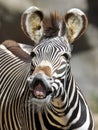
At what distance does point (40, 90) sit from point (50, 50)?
0.43 metres

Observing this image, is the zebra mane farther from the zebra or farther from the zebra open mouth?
the zebra open mouth

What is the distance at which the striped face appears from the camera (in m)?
5.40

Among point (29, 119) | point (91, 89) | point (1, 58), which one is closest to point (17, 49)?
point (1, 58)

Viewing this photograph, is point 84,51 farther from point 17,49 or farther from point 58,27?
point 58,27

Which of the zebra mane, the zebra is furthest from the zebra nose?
the zebra mane

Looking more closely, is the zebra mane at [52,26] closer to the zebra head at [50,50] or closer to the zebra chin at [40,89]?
the zebra head at [50,50]

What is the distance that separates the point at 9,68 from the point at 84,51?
5.50 metres

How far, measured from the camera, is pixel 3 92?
6969 mm

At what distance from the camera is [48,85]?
17.7ft

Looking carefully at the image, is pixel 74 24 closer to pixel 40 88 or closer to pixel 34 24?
pixel 34 24

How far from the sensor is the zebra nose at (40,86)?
17.6 ft

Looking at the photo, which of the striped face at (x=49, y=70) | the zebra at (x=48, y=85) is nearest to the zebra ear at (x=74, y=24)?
the zebra at (x=48, y=85)

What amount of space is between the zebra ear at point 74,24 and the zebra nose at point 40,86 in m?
0.69

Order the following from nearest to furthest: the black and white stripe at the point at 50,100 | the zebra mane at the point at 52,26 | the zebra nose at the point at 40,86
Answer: the zebra nose at the point at 40,86 → the black and white stripe at the point at 50,100 → the zebra mane at the point at 52,26
